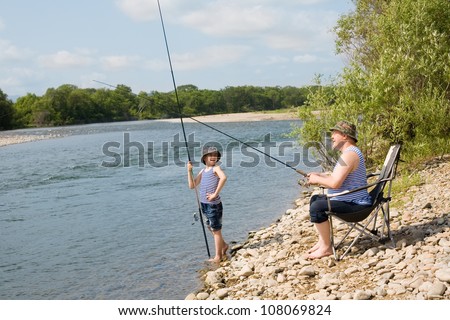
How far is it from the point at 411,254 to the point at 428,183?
14.0 ft

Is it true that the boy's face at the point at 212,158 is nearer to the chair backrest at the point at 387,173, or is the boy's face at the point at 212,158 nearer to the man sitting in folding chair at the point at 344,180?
the man sitting in folding chair at the point at 344,180

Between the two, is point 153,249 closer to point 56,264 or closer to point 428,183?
point 56,264

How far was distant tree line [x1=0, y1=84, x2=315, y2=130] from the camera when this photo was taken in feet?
351

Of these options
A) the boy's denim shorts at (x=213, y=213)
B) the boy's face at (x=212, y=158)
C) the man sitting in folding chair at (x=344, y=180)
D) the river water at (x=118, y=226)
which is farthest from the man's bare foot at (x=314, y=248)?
the boy's face at (x=212, y=158)

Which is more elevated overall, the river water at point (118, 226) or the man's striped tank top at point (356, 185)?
the man's striped tank top at point (356, 185)

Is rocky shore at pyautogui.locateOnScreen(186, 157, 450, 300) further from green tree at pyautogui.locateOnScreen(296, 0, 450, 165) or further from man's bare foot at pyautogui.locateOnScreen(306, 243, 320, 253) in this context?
green tree at pyautogui.locateOnScreen(296, 0, 450, 165)

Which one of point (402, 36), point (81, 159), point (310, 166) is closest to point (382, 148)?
point (402, 36)

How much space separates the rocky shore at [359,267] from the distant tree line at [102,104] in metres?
77.2

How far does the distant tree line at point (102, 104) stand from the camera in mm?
106938

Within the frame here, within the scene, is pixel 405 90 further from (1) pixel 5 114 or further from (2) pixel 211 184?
(1) pixel 5 114

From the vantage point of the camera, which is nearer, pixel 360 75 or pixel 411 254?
pixel 411 254

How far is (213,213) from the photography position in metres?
7.97

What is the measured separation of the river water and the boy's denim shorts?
858 millimetres
